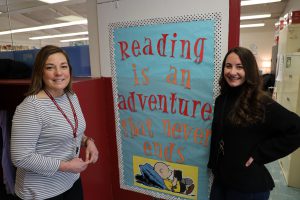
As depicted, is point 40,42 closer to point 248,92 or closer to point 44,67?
point 44,67

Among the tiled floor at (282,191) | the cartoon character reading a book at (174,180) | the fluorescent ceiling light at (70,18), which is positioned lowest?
the tiled floor at (282,191)

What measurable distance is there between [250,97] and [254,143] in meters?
0.24

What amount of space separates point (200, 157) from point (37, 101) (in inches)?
43.6

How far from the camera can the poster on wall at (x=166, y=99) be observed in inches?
58.4

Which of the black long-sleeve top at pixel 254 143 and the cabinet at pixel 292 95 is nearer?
the black long-sleeve top at pixel 254 143

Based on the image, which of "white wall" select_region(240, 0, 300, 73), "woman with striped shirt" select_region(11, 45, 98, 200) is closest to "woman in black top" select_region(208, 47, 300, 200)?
"woman with striped shirt" select_region(11, 45, 98, 200)

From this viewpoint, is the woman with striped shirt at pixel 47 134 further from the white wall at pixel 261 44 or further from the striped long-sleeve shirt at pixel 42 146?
the white wall at pixel 261 44

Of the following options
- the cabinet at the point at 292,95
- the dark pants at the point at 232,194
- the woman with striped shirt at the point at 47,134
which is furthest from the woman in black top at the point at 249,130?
the cabinet at the point at 292,95

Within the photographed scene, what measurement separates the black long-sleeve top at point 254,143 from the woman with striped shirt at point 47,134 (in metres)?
0.80

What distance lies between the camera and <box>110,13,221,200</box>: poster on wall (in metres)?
1.48

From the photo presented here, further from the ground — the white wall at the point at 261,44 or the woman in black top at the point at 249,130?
the white wall at the point at 261,44

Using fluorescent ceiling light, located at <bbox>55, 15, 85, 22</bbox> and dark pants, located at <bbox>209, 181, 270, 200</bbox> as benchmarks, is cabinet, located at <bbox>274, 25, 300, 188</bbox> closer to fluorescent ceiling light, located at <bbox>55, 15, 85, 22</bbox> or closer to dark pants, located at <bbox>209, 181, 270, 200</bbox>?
dark pants, located at <bbox>209, 181, 270, 200</bbox>

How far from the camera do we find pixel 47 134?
1.13m

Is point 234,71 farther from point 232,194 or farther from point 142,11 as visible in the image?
point 142,11
